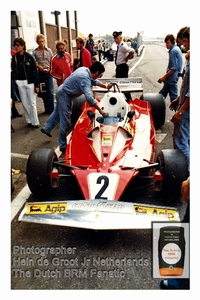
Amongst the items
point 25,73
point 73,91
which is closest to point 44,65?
point 25,73

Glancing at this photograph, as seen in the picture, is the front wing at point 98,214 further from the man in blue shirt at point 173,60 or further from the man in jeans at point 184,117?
the man in blue shirt at point 173,60

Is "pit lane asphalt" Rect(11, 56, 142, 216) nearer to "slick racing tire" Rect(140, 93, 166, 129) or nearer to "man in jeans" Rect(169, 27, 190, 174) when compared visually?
"slick racing tire" Rect(140, 93, 166, 129)

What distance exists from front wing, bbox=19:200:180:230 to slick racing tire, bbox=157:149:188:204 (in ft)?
1.71

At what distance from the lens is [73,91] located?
4.21m

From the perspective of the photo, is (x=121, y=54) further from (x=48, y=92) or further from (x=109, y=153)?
(x=109, y=153)

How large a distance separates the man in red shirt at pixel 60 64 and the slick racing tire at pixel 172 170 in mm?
3656

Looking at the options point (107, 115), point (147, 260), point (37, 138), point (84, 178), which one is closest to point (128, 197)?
point (84, 178)

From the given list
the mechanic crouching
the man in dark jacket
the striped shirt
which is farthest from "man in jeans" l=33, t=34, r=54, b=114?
the mechanic crouching

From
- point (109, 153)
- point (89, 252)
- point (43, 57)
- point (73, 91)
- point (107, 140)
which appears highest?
point (43, 57)

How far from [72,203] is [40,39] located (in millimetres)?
4473

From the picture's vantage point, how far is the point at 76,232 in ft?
9.07

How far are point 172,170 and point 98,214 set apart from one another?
0.98 m

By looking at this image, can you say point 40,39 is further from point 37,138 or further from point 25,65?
point 37,138

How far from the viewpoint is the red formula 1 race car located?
2.38 meters
